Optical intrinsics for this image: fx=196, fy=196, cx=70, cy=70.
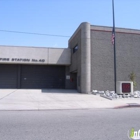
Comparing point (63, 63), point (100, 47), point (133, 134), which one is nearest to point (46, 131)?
point (133, 134)

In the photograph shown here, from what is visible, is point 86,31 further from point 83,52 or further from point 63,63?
point 63,63

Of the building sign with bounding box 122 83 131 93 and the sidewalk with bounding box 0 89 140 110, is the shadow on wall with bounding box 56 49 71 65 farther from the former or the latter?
the sidewalk with bounding box 0 89 140 110

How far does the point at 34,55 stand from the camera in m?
28.1

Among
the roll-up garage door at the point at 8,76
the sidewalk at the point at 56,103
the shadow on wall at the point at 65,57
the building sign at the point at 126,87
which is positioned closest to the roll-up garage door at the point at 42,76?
the roll-up garage door at the point at 8,76

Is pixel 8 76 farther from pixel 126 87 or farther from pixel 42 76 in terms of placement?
pixel 126 87

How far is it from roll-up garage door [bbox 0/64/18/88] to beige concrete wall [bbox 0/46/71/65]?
7.08 feet

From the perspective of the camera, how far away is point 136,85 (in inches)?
957

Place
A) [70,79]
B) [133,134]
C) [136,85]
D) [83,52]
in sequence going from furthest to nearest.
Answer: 1. [70,79]
2. [136,85]
3. [83,52]
4. [133,134]

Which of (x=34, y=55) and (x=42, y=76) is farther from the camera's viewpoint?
(x=42, y=76)

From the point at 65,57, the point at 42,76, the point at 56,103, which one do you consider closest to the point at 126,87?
the point at 56,103

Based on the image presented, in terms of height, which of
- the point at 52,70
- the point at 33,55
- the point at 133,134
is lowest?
the point at 133,134

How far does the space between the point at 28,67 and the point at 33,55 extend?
2.89 meters

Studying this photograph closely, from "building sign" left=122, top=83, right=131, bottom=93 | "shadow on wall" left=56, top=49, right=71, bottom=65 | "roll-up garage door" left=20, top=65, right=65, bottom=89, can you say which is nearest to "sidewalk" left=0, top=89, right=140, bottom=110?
"building sign" left=122, top=83, right=131, bottom=93

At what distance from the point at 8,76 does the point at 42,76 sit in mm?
5075
